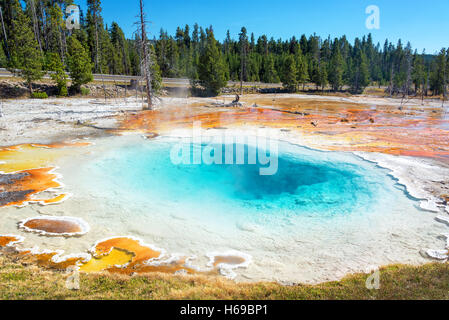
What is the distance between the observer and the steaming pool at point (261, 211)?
7.55 meters

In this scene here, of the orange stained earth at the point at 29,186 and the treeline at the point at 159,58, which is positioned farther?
the treeline at the point at 159,58

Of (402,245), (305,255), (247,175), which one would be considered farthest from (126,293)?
(247,175)

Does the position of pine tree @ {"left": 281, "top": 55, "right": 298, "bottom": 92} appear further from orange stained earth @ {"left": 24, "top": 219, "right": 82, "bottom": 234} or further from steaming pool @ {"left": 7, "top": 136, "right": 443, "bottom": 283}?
orange stained earth @ {"left": 24, "top": 219, "right": 82, "bottom": 234}

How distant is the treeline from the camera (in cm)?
3716

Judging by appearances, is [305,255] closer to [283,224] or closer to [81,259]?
[283,224]

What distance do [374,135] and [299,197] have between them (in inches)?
523

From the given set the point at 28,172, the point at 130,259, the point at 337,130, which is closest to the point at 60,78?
the point at 28,172

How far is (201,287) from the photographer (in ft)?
19.1

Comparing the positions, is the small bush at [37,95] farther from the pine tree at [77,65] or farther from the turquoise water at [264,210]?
the turquoise water at [264,210]

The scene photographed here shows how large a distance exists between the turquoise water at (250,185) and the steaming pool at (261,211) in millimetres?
42

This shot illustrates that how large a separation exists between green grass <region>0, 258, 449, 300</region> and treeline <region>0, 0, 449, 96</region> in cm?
2684

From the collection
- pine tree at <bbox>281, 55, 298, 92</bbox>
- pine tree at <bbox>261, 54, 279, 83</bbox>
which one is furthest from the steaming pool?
pine tree at <bbox>261, 54, 279, 83</bbox>

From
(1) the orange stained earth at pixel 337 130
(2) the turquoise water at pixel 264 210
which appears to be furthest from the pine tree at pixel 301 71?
(2) the turquoise water at pixel 264 210

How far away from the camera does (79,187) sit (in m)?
11.6
